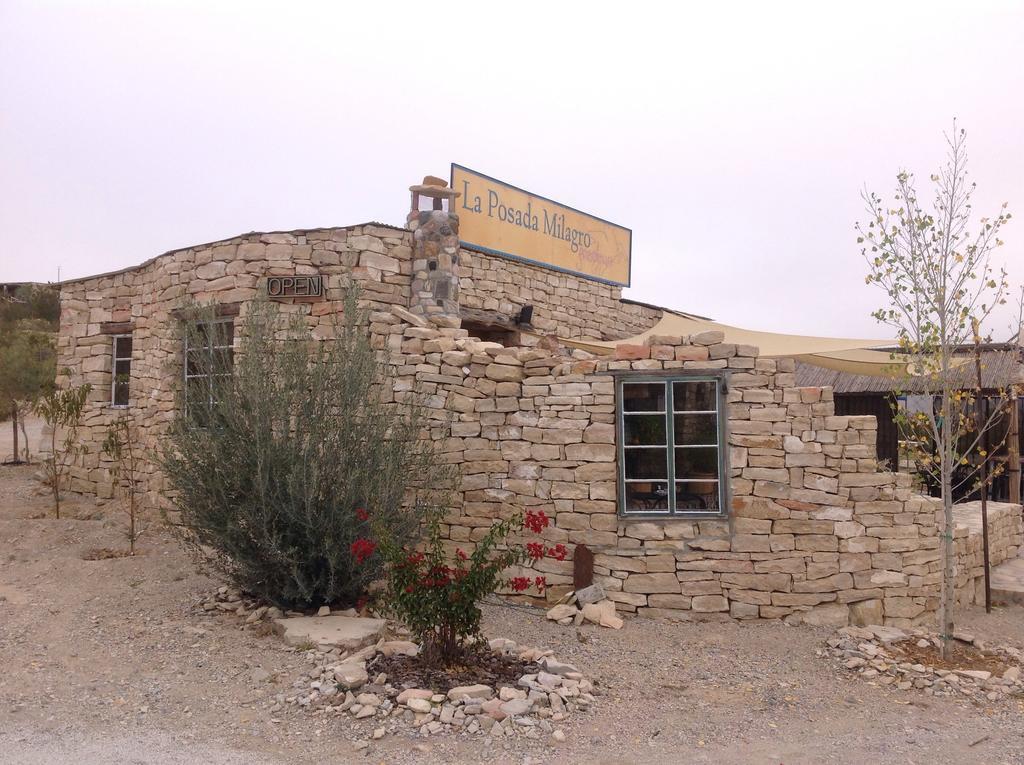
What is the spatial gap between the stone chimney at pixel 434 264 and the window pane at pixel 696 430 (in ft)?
9.74

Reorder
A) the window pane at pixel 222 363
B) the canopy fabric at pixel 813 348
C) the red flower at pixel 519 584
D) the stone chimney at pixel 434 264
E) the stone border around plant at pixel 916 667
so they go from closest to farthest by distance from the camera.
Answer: the red flower at pixel 519 584 < the stone border around plant at pixel 916 667 < the window pane at pixel 222 363 < the canopy fabric at pixel 813 348 < the stone chimney at pixel 434 264

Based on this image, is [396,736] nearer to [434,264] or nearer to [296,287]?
[296,287]

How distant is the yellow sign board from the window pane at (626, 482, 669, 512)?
4.57 m

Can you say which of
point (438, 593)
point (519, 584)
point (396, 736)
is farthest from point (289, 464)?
point (396, 736)

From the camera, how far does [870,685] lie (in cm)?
571

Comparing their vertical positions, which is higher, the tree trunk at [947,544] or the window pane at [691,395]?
the window pane at [691,395]

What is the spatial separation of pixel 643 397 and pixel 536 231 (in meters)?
4.95

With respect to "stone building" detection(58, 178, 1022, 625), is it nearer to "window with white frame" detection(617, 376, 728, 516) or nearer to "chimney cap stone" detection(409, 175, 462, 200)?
"window with white frame" detection(617, 376, 728, 516)

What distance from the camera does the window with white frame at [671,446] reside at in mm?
7012

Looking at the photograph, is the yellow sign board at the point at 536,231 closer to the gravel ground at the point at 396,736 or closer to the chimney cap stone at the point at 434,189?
the chimney cap stone at the point at 434,189

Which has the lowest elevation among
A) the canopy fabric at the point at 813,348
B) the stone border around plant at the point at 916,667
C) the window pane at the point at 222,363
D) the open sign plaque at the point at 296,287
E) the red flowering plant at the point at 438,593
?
the stone border around plant at the point at 916,667

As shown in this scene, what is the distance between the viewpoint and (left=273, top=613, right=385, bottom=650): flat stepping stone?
562 centimetres

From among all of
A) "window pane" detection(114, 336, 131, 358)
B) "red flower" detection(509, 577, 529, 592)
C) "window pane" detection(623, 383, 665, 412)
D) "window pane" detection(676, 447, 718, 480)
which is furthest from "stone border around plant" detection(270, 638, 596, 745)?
"window pane" detection(114, 336, 131, 358)

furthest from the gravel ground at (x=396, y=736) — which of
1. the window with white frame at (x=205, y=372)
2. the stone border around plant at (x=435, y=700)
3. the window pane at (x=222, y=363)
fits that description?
the window pane at (x=222, y=363)
